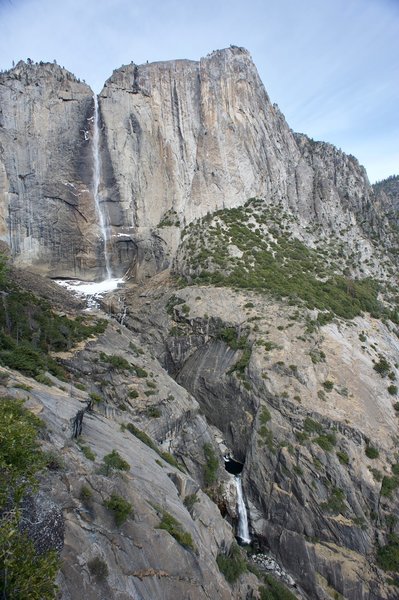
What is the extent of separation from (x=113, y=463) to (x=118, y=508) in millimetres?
2570

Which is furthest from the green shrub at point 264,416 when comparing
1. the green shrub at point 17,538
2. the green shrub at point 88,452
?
the green shrub at point 17,538

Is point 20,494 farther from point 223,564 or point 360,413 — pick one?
point 360,413

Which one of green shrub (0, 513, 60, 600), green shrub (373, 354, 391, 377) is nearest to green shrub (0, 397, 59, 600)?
green shrub (0, 513, 60, 600)

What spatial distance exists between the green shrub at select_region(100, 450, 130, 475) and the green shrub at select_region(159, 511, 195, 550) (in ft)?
8.77

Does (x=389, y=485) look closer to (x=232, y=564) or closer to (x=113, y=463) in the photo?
(x=232, y=564)

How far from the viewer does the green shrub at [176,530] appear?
1611 centimetres

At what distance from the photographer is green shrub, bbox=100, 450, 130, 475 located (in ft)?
52.1

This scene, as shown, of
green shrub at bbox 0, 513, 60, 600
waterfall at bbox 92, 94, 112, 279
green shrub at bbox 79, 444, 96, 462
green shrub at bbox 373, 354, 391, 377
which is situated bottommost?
green shrub at bbox 373, 354, 391, 377

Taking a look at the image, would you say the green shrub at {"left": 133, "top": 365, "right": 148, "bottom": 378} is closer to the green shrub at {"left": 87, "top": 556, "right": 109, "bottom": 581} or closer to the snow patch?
the snow patch

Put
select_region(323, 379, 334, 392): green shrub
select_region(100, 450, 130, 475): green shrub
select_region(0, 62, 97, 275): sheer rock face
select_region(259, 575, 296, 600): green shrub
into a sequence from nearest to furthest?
select_region(100, 450, 130, 475): green shrub → select_region(259, 575, 296, 600): green shrub → select_region(323, 379, 334, 392): green shrub → select_region(0, 62, 97, 275): sheer rock face

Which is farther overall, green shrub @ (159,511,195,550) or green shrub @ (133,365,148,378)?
green shrub @ (133,365,148,378)

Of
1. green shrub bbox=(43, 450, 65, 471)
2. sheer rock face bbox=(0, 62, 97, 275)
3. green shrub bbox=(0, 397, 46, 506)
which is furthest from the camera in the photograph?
sheer rock face bbox=(0, 62, 97, 275)

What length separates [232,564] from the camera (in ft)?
67.6

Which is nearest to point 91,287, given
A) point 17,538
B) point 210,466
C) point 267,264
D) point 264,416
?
point 267,264
